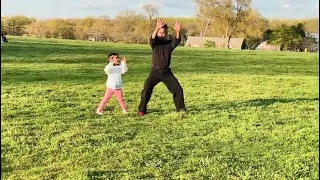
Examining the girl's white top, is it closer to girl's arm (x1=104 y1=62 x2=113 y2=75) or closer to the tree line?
girl's arm (x1=104 y1=62 x2=113 y2=75)

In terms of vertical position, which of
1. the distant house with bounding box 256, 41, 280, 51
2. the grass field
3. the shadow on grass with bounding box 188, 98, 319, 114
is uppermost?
the grass field

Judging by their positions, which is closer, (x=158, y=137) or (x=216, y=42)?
(x=158, y=137)

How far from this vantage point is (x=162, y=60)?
940 centimetres

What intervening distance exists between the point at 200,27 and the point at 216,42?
4.60 m

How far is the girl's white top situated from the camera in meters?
9.41

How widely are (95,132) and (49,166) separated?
79.9 inches

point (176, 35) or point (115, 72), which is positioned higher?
point (176, 35)

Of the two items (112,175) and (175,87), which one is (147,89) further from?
(112,175)

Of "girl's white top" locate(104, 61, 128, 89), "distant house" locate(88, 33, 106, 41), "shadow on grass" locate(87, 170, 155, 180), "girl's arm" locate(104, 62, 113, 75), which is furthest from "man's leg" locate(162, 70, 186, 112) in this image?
"distant house" locate(88, 33, 106, 41)

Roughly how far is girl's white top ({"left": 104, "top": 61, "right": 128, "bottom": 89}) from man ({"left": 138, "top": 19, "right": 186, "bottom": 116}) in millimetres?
576

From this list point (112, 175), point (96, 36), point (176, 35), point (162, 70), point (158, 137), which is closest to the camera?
point (112, 175)

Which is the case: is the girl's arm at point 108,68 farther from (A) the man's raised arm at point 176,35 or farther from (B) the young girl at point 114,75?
(A) the man's raised arm at point 176,35

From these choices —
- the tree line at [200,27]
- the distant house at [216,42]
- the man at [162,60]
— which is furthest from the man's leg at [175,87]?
the distant house at [216,42]

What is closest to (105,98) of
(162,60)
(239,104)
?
(162,60)
